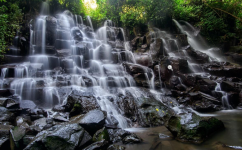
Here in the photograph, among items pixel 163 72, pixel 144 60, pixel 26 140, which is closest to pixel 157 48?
pixel 144 60

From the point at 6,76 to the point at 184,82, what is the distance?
10.3 meters

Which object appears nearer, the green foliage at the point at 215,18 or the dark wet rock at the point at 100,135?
the dark wet rock at the point at 100,135

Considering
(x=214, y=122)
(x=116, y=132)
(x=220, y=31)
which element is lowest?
(x=116, y=132)

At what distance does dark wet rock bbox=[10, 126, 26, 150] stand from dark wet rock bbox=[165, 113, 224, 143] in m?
3.67

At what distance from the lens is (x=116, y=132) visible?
13.2ft

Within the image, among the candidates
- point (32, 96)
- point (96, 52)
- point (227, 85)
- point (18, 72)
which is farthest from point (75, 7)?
point (227, 85)

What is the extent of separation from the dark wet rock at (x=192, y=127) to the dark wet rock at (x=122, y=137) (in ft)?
3.25

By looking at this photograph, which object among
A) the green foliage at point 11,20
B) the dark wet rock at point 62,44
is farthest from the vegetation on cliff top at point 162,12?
the dark wet rock at point 62,44

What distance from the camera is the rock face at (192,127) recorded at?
3445 mm

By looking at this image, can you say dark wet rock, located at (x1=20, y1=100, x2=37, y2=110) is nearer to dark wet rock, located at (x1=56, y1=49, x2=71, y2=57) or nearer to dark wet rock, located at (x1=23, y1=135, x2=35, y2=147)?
dark wet rock, located at (x1=23, y1=135, x2=35, y2=147)

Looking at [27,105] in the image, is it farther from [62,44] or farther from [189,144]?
[62,44]

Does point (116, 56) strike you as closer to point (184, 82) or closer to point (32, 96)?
point (184, 82)

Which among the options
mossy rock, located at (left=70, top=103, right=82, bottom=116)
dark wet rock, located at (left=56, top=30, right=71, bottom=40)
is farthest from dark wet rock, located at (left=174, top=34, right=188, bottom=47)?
mossy rock, located at (left=70, top=103, right=82, bottom=116)

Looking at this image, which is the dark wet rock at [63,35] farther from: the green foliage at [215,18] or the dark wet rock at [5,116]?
the green foliage at [215,18]
